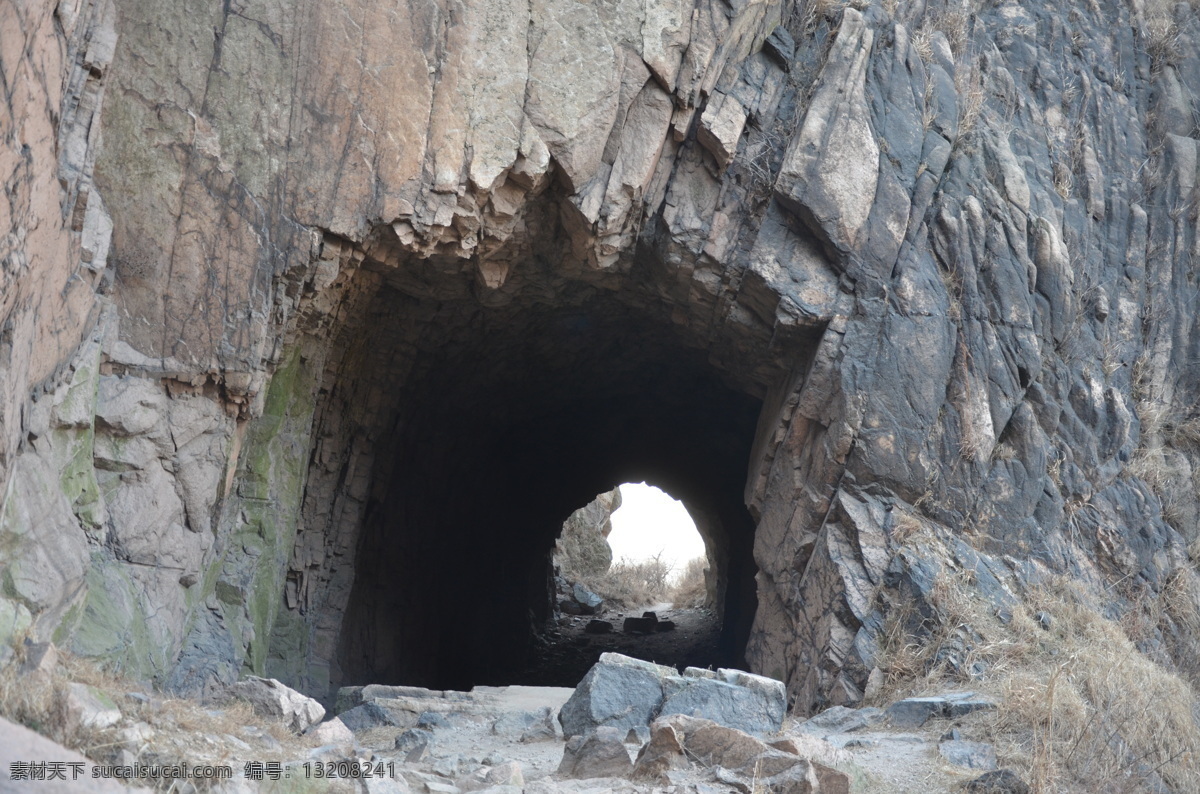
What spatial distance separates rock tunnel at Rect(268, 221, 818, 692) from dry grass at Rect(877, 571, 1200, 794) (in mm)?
2496

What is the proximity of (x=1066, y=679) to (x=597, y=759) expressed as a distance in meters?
3.00

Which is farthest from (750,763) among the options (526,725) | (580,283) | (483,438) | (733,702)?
(483,438)

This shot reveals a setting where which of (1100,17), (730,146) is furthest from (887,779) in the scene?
(1100,17)

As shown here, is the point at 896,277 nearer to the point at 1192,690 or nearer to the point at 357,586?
the point at 1192,690

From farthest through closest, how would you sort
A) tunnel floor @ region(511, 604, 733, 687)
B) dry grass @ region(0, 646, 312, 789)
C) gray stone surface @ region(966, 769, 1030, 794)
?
tunnel floor @ region(511, 604, 733, 687) < gray stone surface @ region(966, 769, 1030, 794) < dry grass @ region(0, 646, 312, 789)

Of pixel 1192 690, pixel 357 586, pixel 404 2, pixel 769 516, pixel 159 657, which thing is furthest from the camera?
pixel 357 586

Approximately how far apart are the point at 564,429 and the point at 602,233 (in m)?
5.63

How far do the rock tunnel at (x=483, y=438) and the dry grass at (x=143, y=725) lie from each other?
3.14m

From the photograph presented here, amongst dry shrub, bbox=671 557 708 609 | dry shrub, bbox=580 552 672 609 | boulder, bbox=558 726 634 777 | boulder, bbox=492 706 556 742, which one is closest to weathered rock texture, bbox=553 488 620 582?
dry shrub, bbox=580 552 672 609

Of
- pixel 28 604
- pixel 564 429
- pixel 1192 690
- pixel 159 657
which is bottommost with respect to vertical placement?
pixel 159 657

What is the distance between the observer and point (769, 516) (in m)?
7.73

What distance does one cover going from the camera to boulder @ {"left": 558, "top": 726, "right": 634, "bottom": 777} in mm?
4262

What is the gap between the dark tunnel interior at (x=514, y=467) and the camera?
9039 mm

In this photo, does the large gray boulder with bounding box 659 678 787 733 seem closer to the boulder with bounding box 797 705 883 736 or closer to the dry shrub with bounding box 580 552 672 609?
the boulder with bounding box 797 705 883 736
